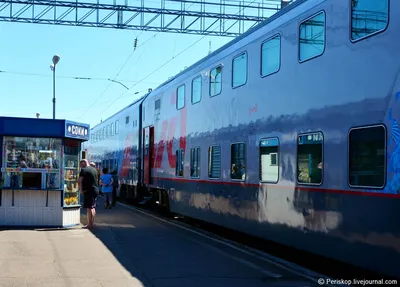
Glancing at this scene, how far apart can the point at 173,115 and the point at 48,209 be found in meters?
4.55

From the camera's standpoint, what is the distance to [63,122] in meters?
13.1

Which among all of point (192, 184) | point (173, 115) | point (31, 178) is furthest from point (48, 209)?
point (173, 115)

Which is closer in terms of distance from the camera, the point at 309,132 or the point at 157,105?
the point at 309,132

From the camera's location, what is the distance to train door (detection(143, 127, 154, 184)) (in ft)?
61.0

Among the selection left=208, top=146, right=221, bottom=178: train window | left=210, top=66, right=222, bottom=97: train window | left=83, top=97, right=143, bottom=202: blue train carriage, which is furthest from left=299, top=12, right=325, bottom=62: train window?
left=83, top=97, right=143, bottom=202: blue train carriage

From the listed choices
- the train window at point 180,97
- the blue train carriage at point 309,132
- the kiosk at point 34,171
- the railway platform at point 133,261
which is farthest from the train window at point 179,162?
the kiosk at point 34,171

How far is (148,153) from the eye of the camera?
743 inches

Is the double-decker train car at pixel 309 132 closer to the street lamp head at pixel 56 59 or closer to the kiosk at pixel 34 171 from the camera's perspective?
the kiosk at pixel 34 171

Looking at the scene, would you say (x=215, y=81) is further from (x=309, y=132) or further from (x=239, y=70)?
(x=309, y=132)

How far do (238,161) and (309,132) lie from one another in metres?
2.88

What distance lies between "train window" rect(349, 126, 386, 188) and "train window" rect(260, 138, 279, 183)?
2276mm

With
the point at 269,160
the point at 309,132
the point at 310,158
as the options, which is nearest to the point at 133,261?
the point at 269,160

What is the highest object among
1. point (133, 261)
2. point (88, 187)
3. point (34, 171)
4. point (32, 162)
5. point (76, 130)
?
point (76, 130)

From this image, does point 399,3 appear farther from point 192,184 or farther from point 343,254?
point 192,184
